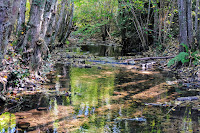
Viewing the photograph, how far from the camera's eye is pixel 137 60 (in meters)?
16.9

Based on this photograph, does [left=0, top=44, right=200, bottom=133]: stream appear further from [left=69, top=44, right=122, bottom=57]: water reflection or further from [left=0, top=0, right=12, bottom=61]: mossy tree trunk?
[left=69, top=44, right=122, bottom=57]: water reflection

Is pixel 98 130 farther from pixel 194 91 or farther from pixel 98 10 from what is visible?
pixel 98 10

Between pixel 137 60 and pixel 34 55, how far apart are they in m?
9.50

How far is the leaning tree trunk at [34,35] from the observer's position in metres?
8.46

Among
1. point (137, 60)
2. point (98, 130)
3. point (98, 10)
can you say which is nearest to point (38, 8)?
point (98, 130)

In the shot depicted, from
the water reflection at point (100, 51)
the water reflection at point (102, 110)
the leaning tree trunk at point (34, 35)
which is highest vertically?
the leaning tree trunk at point (34, 35)

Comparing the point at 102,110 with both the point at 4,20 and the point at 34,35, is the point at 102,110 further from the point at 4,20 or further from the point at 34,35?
the point at 34,35

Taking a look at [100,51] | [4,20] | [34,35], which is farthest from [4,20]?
[100,51]

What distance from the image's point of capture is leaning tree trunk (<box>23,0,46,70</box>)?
8.46 m

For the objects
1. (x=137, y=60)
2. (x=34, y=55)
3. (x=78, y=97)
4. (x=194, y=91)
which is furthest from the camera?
(x=137, y=60)

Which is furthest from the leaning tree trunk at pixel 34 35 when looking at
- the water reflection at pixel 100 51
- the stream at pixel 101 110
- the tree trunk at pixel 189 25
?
the water reflection at pixel 100 51

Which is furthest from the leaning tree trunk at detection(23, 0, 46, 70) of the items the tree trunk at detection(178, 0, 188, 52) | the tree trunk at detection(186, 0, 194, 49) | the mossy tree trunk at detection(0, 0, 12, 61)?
the tree trunk at detection(186, 0, 194, 49)

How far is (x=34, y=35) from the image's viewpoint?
28.6 ft

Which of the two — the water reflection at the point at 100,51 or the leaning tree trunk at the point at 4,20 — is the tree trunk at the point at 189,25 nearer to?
the water reflection at the point at 100,51
